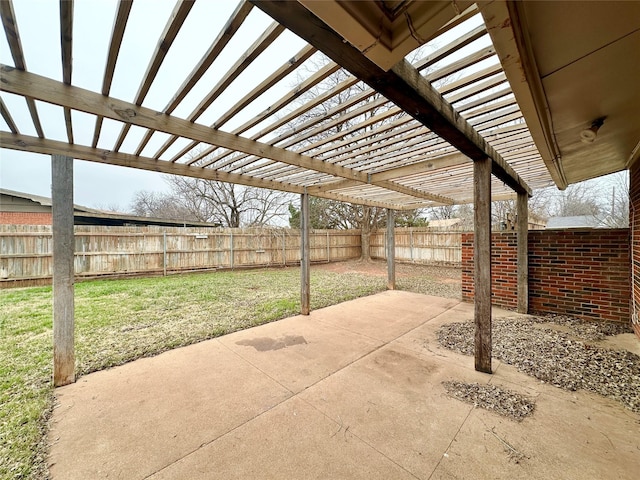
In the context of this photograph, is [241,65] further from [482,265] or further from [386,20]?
[482,265]

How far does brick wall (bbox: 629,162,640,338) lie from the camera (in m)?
3.11

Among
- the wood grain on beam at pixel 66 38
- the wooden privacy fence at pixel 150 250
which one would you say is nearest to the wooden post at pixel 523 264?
the wood grain on beam at pixel 66 38

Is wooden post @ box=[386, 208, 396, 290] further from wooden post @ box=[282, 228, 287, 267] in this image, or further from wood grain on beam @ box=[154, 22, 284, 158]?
wooden post @ box=[282, 228, 287, 267]

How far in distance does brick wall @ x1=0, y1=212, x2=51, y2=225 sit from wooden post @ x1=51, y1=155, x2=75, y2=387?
10.3 metres

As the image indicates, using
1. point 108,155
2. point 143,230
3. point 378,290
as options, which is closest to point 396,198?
point 378,290

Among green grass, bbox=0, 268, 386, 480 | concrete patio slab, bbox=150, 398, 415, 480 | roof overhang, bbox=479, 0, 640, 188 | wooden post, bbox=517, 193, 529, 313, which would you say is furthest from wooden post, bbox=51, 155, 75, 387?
wooden post, bbox=517, 193, 529, 313

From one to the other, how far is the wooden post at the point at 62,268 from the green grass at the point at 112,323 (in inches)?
9.2

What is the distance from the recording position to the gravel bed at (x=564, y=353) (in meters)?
2.21

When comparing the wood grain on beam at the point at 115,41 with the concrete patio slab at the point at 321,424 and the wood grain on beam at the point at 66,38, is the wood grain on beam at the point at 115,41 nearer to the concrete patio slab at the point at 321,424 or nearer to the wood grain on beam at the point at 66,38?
the wood grain on beam at the point at 66,38

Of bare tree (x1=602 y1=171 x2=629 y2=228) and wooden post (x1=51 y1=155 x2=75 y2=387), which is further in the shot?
bare tree (x1=602 y1=171 x2=629 y2=228)

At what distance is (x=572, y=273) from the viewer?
397 cm

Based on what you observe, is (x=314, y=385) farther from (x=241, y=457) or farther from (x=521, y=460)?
(x=521, y=460)

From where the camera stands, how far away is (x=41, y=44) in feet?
4.58

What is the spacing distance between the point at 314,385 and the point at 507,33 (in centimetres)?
269
